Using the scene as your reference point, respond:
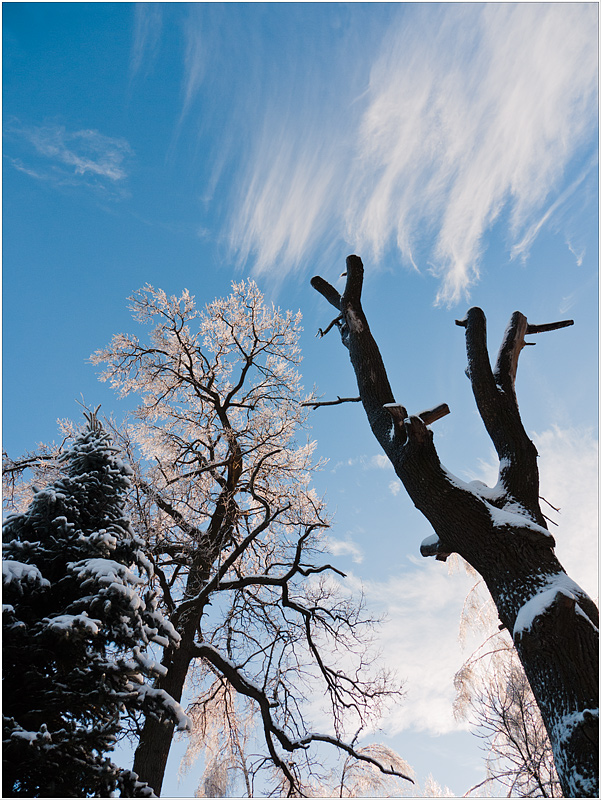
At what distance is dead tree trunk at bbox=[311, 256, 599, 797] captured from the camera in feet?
8.79

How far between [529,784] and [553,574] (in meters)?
5.15

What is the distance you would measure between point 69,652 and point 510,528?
3.18 metres

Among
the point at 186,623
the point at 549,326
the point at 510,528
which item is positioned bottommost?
the point at 510,528

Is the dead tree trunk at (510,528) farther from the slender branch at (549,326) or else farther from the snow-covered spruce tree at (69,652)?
the snow-covered spruce tree at (69,652)

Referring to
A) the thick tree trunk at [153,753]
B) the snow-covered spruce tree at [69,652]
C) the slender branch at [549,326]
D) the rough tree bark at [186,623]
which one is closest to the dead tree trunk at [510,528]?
the slender branch at [549,326]

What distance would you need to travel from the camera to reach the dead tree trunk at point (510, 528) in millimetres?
2678

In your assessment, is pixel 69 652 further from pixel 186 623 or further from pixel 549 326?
pixel 549 326

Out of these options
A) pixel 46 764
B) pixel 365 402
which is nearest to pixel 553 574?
pixel 365 402

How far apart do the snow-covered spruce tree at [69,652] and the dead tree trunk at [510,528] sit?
2323 millimetres

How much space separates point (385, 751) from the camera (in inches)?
320

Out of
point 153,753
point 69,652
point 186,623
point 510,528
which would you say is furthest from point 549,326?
point 153,753

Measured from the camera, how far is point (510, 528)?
338cm

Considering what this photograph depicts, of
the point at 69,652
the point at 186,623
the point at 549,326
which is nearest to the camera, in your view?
the point at 69,652

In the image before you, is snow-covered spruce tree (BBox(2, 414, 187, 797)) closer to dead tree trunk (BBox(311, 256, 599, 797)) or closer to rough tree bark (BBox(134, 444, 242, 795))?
rough tree bark (BBox(134, 444, 242, 795))
